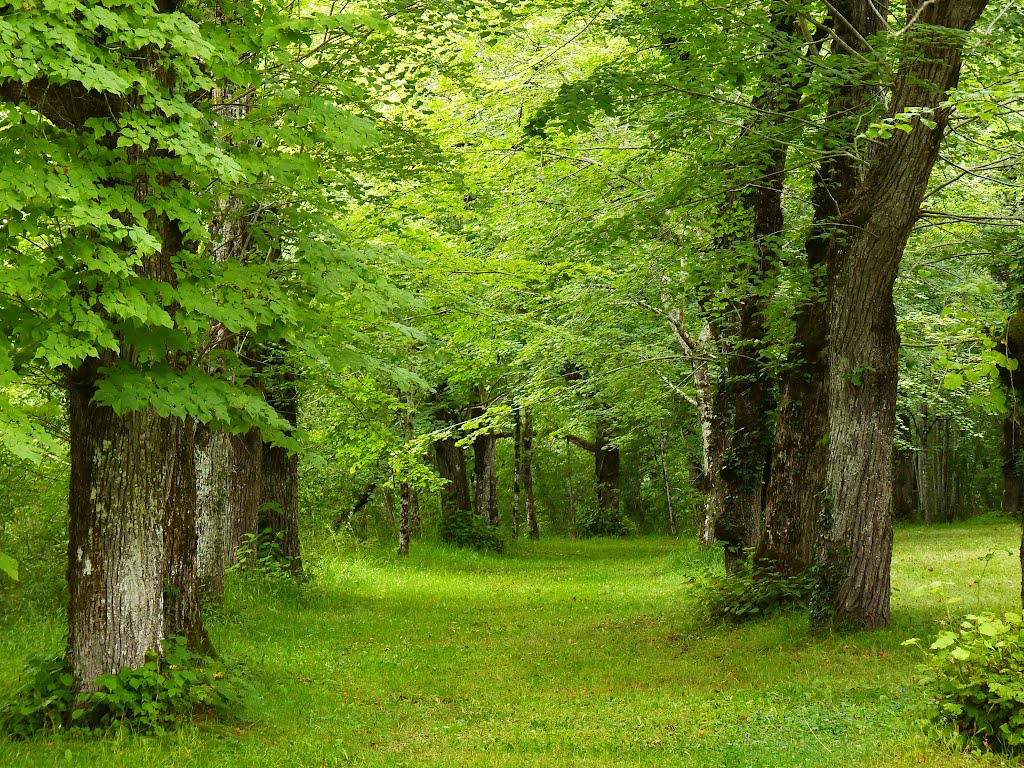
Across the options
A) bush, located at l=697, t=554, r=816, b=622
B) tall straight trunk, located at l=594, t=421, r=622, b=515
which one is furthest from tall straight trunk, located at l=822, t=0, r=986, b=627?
tall straight trunk, located at l=594, t=421, r=622, b=515

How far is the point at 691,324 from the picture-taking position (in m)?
24.8

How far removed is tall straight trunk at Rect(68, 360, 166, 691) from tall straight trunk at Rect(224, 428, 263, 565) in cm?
686

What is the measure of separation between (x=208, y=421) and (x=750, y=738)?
5.17 m

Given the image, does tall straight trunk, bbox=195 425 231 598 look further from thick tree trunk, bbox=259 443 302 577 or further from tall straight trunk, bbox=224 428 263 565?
thick tree trunk, bbox=259 443 302 577

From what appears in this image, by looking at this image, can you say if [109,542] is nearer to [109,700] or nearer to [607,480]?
[109,700]

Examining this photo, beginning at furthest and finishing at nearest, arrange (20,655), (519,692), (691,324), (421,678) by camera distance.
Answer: (691,324)
(421,678)
(519,692)
(20,655)

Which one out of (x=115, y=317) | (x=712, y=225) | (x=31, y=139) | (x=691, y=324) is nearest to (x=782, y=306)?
(x=712, y=225)

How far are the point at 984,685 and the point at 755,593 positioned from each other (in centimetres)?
672

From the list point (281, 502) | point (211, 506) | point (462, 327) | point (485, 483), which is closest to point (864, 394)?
point (462, 327)

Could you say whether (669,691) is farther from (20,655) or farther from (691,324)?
(691,324)

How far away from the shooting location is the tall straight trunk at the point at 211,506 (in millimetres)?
13758

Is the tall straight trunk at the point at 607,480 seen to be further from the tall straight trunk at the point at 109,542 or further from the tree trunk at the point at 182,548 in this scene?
the tall straight trunk at the point at 109,542

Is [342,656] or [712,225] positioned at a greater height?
[712,225]

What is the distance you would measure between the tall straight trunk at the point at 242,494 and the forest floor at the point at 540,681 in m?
0.64
